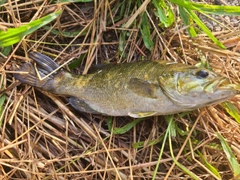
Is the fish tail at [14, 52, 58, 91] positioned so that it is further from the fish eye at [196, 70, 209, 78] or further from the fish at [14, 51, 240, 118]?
the fish eye at [196, 70, 209, 78]

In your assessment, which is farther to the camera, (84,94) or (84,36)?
(84,36)

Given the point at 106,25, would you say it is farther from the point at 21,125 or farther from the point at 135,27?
the point at 21,125

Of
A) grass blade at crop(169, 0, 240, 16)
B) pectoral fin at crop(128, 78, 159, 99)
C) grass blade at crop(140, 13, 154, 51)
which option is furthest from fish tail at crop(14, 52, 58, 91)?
grass blade at crop(169, 0, 240, 16)

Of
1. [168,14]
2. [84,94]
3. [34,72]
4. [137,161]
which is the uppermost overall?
[168,14]

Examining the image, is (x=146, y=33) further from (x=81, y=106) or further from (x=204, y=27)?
(x=81, y=106)

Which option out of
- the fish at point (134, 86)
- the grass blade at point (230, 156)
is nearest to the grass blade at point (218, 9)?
the fish at point (134, 86)

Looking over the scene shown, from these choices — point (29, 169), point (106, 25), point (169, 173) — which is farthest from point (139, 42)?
point (29, 169)

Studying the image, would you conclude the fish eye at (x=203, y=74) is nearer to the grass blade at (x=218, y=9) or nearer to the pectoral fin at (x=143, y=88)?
the pectoral fin at (x=143, y=88)
